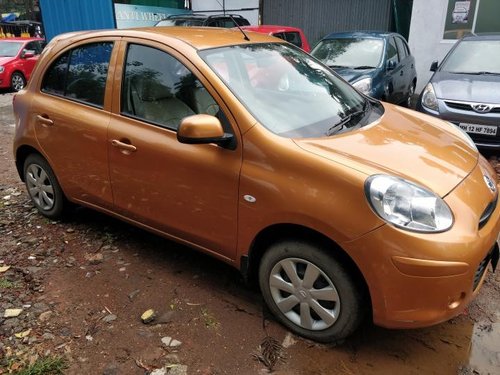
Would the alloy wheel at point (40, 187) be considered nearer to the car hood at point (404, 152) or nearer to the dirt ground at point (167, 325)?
the dirt ground at point (167, 325)

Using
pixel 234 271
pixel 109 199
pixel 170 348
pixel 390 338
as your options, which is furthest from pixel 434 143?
pixel 109 199

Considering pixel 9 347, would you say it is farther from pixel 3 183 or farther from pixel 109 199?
pixel 3 183

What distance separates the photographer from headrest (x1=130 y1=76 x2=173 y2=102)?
2951 mm

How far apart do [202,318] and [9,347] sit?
44.5 inches

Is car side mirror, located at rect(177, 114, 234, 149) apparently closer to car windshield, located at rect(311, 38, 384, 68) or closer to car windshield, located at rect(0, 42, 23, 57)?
car windshield, located at rect(311, 38, 384, 68)

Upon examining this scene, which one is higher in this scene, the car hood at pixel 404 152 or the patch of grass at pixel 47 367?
the car hood at pixel 404 152

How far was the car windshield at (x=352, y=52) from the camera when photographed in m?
7.10

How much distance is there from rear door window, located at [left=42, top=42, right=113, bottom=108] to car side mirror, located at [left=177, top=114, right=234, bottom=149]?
3.59 feet

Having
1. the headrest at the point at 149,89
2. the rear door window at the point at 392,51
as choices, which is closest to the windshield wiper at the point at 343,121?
the headrest at the point at 149,89

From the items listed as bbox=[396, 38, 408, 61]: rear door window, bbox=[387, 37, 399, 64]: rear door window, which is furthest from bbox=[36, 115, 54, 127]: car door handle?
bbox=[396, 38, 408, 61]: rear door window

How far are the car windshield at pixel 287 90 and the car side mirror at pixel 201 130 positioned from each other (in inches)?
9.9

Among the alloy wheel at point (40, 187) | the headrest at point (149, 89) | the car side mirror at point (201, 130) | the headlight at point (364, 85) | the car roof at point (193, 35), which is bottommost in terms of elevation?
the alloy wheel at point (40, 187)

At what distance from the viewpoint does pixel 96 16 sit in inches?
575

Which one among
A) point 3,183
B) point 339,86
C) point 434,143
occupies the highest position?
point 339,86
